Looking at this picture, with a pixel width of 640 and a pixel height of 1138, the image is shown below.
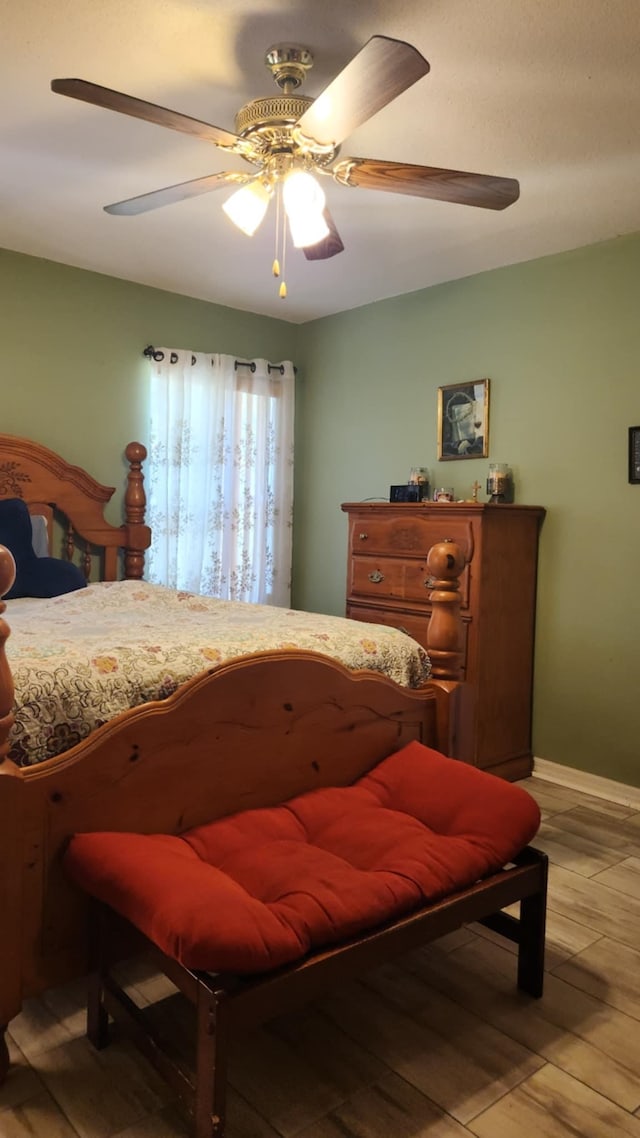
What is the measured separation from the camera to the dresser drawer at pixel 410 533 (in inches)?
126

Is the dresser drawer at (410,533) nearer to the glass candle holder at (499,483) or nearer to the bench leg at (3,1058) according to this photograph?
the glass candle holder at (499,483)

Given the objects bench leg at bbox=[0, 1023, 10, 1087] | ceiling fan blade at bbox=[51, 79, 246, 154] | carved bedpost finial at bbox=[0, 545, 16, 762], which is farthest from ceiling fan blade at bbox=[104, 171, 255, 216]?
bench leg at bbox=[0, 1023, 10, 1087]

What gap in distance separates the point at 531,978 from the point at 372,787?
584 millimetres

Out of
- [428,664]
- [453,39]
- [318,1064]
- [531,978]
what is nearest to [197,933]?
[318,1064]

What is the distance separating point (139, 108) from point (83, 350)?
7.05ft

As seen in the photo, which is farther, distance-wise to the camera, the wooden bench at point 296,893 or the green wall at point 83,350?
the green wall at point 83,350

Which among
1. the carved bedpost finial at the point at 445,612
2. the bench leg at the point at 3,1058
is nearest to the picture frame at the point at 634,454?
the carved bedpost finial at the point at 445,612

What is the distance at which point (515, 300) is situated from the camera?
3.48m

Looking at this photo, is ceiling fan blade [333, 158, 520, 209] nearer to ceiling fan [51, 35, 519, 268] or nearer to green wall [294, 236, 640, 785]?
ceiling fan [51, 35, 519, 268]

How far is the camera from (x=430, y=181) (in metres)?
2.00

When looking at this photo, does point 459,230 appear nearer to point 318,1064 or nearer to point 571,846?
point 571,846

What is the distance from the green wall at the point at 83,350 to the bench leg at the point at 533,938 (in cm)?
282

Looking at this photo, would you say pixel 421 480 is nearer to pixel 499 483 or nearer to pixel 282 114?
pixel 499 483

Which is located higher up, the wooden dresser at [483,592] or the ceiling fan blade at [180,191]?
the ceiling fan blade at [180,191]
